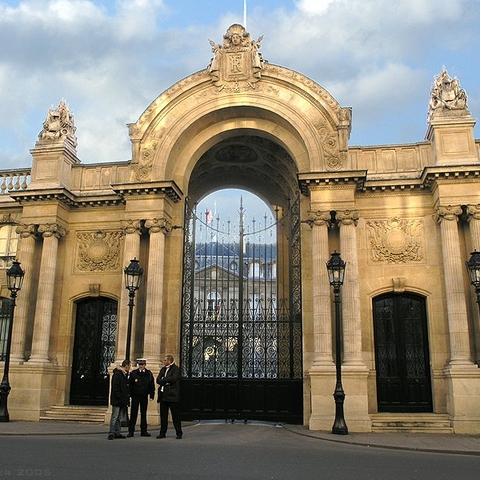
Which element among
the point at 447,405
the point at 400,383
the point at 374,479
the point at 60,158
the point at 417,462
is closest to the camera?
the point at 374,479

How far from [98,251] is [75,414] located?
247 inches

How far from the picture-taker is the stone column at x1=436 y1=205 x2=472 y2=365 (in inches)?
678

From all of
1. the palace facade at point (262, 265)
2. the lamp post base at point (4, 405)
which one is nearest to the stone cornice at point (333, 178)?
the palace facade at point (262, 265)

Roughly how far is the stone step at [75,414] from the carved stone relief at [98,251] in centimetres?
531

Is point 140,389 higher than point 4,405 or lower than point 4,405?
higher

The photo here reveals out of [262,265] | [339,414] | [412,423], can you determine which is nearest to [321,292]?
[339,414]

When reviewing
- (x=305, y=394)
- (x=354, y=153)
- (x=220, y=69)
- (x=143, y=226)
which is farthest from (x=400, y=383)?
(x=220, y=69)

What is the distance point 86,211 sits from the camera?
21812 millimetres

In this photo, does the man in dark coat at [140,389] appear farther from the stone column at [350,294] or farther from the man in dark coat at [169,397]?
the stone column at [350,294]

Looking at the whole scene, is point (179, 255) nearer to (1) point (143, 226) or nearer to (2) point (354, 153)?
(1) point (143, 226)

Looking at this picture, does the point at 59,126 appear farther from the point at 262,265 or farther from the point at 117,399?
the point at 117,399

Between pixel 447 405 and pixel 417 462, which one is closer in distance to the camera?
pixel 417 462

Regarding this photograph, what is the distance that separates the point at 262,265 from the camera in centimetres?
2233

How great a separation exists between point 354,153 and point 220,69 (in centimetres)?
623
